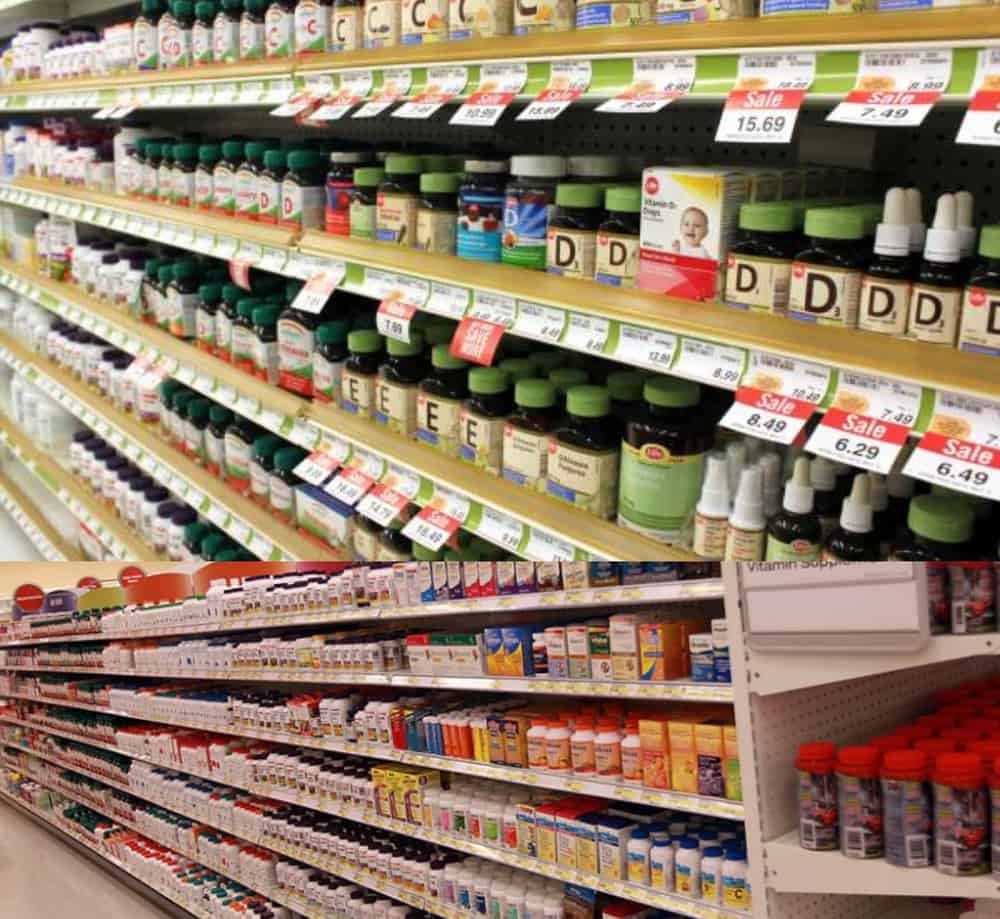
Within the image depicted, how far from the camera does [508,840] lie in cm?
201

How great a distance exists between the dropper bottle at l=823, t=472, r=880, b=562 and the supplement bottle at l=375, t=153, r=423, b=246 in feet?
3.60

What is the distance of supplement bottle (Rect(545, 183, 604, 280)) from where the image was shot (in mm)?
1705

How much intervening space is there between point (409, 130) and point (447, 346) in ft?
2.89

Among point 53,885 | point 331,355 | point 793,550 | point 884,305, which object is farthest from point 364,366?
point 53,885

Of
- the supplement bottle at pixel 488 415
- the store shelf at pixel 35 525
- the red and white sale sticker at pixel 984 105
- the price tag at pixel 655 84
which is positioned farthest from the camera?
the store shelf at pixel 35 525

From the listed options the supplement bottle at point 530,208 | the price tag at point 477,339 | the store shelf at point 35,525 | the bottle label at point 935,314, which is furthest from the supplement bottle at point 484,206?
the store shelf at point 35,525

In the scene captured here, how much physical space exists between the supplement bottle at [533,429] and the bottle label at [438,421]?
0.66 feet

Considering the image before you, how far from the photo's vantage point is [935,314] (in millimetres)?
1238

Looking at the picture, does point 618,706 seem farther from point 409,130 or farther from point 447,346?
point 409,130

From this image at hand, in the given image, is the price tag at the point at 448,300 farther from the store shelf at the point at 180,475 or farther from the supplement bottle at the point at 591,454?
the store shelf at the point at 180,475

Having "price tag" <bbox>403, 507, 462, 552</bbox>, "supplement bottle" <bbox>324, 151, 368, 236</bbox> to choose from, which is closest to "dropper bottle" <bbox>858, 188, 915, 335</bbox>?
"price tag" <bbox>403, 507, 462, 552</bbox>

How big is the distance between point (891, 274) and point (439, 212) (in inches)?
39.2

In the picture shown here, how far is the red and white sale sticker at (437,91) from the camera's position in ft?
5.81

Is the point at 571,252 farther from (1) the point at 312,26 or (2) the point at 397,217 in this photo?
(1) the point at 312,26
